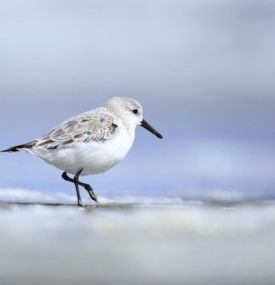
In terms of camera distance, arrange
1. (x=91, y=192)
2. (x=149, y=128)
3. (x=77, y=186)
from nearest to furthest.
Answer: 1. (x=77, y=186)
2. (x=91, y=192)
3. (x=149, y=128)

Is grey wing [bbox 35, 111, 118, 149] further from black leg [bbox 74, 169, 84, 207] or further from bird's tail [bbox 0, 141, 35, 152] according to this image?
black leg [bbox 74, 169, 84, 207]

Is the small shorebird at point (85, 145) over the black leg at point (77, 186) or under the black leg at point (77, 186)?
over

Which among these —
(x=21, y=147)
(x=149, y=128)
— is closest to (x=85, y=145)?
(x=21, y=147)

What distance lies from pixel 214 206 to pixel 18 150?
1570mm

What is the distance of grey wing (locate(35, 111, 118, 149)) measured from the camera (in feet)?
23.2

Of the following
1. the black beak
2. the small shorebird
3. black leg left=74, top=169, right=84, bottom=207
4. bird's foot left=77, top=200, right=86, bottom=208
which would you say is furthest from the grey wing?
the black beak

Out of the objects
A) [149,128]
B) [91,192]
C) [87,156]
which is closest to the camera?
[87,156]

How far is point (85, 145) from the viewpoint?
278 inches

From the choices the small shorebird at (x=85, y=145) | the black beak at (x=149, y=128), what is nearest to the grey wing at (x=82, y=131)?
the small shorebird at (x=85, y=145)

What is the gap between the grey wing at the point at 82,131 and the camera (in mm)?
7078

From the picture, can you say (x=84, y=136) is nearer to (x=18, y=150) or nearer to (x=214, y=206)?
(x=18, y=150)

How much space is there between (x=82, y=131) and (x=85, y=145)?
130 mm

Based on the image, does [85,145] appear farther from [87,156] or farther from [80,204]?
[80,204]

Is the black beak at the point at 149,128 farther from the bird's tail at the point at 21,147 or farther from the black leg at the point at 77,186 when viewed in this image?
the bird's tail at the point at 21,147
